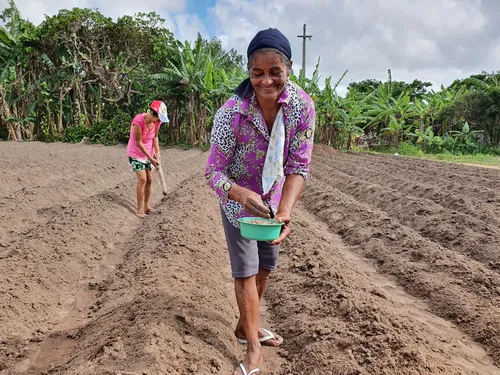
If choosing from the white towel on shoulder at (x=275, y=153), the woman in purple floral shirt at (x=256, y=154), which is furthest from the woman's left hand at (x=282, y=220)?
the white towel on shoulder at (x=275, y=153)

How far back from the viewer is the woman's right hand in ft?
6.92

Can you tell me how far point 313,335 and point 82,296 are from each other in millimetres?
2095

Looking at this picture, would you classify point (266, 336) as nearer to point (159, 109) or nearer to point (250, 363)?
point (250, 363)

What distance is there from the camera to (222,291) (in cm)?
375

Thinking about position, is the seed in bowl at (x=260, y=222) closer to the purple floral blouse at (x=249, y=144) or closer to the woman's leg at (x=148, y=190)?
the purple floral blouse at (x=249, y=144)

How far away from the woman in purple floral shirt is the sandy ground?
53 centimetres

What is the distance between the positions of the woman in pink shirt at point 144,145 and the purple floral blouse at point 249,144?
342 centimetres

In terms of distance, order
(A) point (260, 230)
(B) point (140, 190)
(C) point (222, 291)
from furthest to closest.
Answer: (B) point (140, 190), (C) point (222, 291), (A) point (260, 230)

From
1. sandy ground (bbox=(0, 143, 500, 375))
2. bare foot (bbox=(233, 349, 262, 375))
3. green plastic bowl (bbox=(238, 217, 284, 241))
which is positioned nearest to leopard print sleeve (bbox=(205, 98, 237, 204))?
green plastic bowl (bbox=(238, 217, 284, 241))

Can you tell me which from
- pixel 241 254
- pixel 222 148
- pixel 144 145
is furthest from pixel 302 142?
pixel 144 145

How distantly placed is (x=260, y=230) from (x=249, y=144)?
0.50m

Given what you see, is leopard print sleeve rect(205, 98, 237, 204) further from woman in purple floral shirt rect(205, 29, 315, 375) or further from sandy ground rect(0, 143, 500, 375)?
sandy ground rect(0, 143, 500, 375)

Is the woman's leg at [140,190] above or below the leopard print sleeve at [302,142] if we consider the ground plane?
below

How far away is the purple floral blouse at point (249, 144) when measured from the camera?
2262 mm
